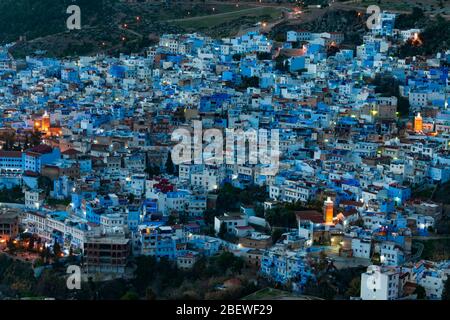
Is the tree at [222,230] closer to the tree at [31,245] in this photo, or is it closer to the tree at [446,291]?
the tree at [31,245]

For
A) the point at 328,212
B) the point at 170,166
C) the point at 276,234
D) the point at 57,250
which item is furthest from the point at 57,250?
the point at 170,166

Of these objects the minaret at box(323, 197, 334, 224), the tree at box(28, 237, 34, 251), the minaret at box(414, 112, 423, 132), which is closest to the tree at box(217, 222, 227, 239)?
the minaret at box(323, 197, 334, 224)

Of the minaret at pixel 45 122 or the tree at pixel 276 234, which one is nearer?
the tree at pixel 276 234

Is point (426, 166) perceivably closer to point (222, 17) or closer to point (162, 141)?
point (162, 141)

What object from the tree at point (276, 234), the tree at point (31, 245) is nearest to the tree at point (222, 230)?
the tree at point (276, 234)

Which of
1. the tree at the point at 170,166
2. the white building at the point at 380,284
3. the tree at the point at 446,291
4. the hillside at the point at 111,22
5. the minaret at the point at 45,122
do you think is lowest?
the tree at the point at 446,291

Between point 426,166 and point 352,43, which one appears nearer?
point 426,166

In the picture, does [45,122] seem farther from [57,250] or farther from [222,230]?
[222,230]
